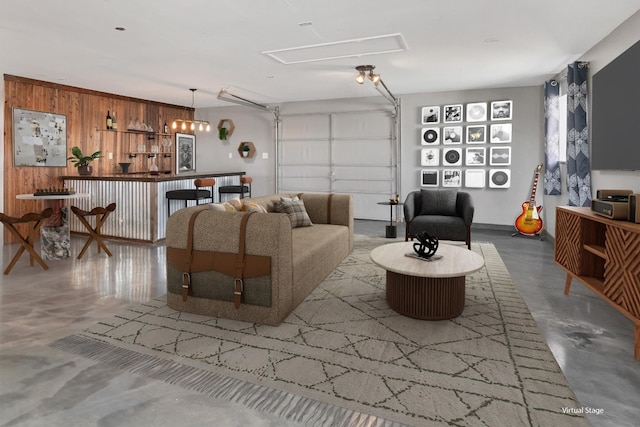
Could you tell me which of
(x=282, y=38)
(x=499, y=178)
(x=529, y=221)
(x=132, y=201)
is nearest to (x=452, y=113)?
(x=499, y=178)

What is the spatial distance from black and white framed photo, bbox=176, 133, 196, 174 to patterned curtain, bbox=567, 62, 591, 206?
803 centimetres

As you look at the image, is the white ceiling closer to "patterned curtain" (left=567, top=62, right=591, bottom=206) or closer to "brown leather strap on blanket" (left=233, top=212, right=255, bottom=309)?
"patterned curtain" (left=567, top=62, right=591, bottom=206)

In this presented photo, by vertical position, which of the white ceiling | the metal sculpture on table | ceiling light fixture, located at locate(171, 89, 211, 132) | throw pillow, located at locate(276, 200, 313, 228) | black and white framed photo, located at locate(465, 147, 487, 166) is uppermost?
the white ceiling

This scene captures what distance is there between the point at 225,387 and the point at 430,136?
691 centimetres

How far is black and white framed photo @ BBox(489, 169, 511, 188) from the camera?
7531mm

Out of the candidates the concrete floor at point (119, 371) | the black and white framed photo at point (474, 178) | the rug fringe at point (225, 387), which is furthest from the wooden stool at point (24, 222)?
the black and white framed photo at point (474, 178)

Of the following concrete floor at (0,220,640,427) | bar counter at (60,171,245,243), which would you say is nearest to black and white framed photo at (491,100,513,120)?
concrete floor at (0,220,640,427)

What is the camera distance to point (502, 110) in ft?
24.4

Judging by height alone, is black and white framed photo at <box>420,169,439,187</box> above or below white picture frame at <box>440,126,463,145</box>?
below

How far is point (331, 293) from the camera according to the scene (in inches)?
→ 147

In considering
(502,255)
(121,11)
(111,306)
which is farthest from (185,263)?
(502,255)

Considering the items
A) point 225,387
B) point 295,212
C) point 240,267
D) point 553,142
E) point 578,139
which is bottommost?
point 225,387

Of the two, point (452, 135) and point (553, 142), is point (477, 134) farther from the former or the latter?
point (553, 142)

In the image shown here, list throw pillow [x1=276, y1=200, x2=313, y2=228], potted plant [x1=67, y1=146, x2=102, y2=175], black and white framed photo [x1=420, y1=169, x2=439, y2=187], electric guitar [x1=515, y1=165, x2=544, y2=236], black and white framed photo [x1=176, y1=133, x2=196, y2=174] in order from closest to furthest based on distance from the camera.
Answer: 1. throw pillow [x1=276, y1=200, x2=313, y2=228]
2. potted plant [x1=67, y1=146, x2=102, y2=175]
3. electric guitar [x1=515, y1=165, x2=544, y2=236]
4. black and white framed photo [x1=420, y1=169, x2=439, y2=187]
5. black and white framed photo [x1=176, y1=133, x2=196, y2=174]
